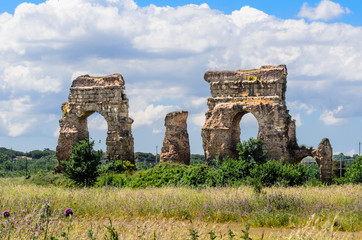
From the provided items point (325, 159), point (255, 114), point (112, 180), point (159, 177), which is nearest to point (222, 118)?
point (255, 114)

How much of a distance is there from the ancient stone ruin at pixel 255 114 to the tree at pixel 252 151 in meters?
0.63

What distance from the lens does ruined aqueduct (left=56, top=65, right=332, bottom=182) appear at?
82.1ft

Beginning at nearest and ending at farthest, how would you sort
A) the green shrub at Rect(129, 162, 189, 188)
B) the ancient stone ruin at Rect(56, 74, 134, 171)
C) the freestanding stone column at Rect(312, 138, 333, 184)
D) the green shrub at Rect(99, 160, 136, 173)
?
the green shrub at Rect(129, 162, 189, 188) < the freestanding stone column at Rect(312, 138, 333, 184) < the green shrub at Rect(99, 160, 136, 173) < the ancient stone ruin at Rect(56, 74, 134, 171)

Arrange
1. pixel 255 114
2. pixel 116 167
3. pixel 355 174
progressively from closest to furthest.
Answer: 1. pixel 355 174
2. pixel 255 114
3. pixel 116 167

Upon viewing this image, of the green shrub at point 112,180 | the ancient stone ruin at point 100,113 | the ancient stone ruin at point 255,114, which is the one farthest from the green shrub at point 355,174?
the ancient stone ruin at point 100,113

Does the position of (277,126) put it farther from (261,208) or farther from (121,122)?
(261,208)

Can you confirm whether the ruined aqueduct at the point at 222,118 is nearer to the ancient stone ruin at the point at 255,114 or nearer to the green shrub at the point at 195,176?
the ancient stone ruin at the point at 255,114

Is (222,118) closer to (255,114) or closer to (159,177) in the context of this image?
(255,114)

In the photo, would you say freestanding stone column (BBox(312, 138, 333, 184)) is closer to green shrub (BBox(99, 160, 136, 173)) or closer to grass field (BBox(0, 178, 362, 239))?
grass field (BBox(0, 178, 362, 239))

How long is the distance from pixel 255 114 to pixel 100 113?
969 centimetres

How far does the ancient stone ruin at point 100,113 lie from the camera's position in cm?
2944

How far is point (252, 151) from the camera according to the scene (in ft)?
80.7

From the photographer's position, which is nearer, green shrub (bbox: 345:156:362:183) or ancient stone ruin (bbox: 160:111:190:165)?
green shrub (bbox: 345:156:362:183)

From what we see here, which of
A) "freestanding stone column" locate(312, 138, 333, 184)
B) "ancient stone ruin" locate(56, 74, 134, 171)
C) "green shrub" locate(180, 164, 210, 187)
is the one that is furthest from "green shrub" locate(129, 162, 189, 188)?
"freestanding stone column" locate(312, 138, 333, 184)
